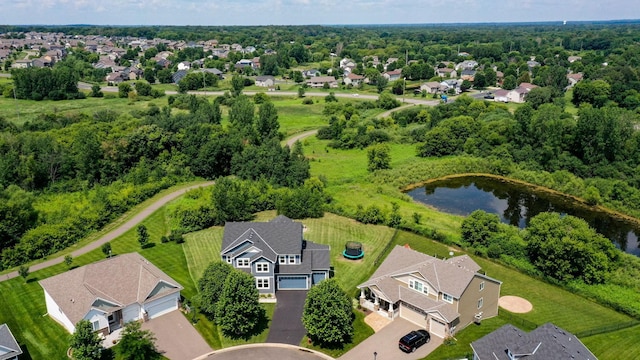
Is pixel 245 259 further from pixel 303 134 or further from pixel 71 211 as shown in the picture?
pixel 303 134

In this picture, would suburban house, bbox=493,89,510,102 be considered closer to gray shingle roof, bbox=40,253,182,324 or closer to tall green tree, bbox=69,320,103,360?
gray shingle roof, bbox=40,253,182,324

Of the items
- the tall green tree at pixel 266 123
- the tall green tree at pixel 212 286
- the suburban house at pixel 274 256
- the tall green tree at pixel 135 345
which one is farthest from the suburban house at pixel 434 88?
the tall green tree at pixel 135 345

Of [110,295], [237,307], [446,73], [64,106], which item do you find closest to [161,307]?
[110,295]

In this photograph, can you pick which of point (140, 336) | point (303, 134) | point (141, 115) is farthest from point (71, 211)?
point (303, 134)

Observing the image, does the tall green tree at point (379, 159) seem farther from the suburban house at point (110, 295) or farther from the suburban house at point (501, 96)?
the suburban house at point (501, 96)

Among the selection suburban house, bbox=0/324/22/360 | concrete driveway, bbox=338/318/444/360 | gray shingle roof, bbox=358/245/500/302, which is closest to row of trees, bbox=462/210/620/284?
gray shingle roof, bbox=358/245/500/302

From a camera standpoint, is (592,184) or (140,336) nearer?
(140,336)
